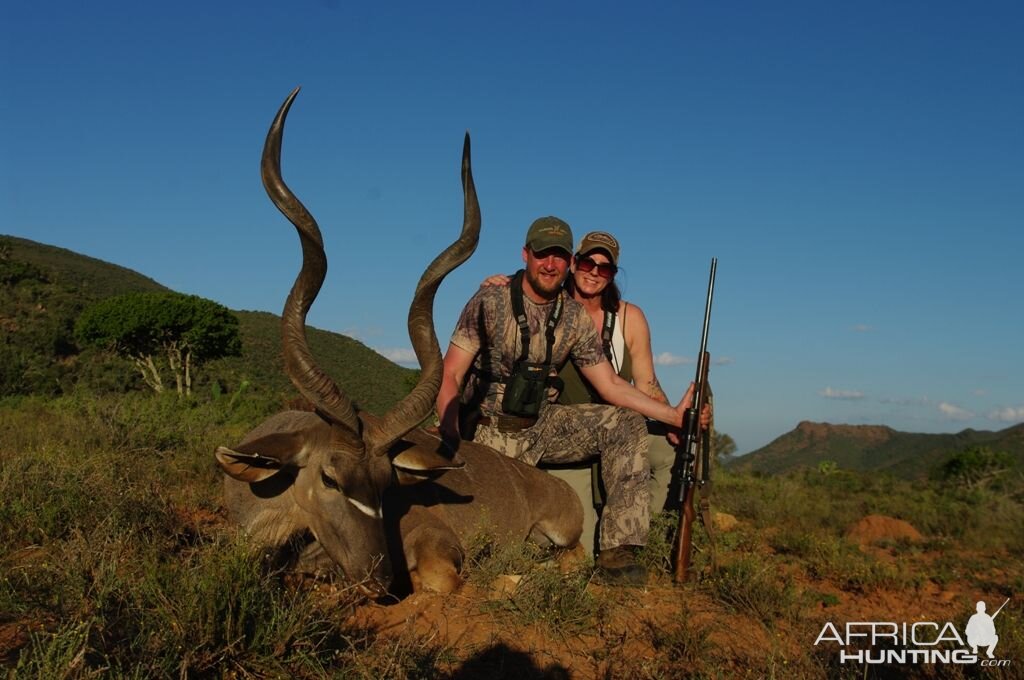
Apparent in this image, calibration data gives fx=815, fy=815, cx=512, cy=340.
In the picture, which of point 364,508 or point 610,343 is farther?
point 610,343

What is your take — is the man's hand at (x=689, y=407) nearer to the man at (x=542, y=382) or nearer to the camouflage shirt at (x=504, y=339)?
the man at (x=542, y=382)

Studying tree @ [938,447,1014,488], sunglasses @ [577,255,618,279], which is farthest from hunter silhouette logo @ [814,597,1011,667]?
tree @ [938,447,1014,488]

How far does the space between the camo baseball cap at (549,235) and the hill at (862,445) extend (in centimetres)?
3129

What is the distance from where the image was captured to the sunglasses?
24.3 feet

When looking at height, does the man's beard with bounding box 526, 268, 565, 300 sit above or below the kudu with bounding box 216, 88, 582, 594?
above

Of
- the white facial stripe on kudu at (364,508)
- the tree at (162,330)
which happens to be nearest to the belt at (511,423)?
the white facial stripe on kudu at (364,508)

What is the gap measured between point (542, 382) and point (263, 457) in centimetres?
254

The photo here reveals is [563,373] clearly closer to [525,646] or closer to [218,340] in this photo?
[525,646]

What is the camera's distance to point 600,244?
287 inches

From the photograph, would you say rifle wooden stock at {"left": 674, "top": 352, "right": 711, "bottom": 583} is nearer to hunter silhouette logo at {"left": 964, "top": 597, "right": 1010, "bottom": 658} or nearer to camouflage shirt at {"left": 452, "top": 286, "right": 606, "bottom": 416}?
camouflage shirt at {"left": 452, "top": 286, "right": 606, "bottom": 416}

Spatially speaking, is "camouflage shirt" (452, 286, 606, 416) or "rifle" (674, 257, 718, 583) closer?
"rifle" (674, 257, 718, 583)

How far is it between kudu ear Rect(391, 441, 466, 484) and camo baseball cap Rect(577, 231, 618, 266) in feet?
8.79

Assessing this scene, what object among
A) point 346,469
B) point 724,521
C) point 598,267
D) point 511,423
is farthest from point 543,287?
point 724,521

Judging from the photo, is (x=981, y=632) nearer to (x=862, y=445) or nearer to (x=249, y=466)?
(x=249, y=466)
